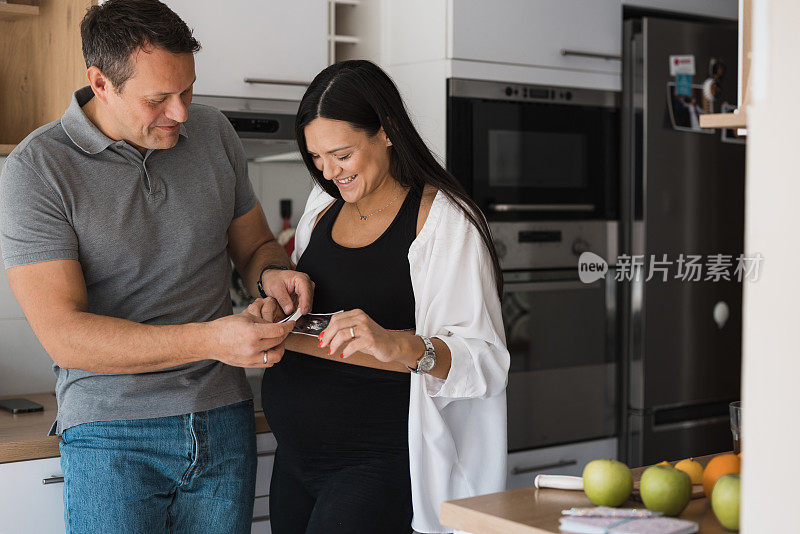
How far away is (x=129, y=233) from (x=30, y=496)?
0.65 m

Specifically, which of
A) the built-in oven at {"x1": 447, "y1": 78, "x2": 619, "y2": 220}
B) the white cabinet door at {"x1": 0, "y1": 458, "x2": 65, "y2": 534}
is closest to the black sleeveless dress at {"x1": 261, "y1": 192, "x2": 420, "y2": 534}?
the white cabinet door at {"x1": 0, "y1": 458, "x2": 65, "y2": 534}

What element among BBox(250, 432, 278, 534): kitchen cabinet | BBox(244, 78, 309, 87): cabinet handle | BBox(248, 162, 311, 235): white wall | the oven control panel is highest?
BBox(244, 78, 309, 87): cabinet handle

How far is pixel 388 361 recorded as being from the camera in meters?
1.52

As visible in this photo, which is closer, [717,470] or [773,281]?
[773,281]

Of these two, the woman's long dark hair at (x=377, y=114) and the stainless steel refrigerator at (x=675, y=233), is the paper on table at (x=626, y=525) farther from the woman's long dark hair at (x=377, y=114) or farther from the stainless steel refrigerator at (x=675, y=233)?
the stainless steel refrigerator at (x=675, y=233)

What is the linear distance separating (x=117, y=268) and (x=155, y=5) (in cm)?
44

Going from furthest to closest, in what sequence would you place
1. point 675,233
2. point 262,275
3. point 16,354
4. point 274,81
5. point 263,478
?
point 675,233
point 16,354
point 274,81
point 263,478
point 262,275

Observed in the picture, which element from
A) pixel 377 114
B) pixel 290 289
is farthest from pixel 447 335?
pixel 377 114

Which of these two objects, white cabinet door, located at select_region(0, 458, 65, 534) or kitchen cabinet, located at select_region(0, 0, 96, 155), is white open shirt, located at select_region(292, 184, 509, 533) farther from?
kitchen cabinet, located at select_region(0, 0, 96, 155)

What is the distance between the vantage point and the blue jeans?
4.96ft

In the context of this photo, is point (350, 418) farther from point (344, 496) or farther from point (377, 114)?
point (377, 114)

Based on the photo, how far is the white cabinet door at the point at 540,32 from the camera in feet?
7.97

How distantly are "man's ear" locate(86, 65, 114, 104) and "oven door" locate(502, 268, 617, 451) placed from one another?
137 cm

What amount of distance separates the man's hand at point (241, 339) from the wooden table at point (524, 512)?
0.40 m
